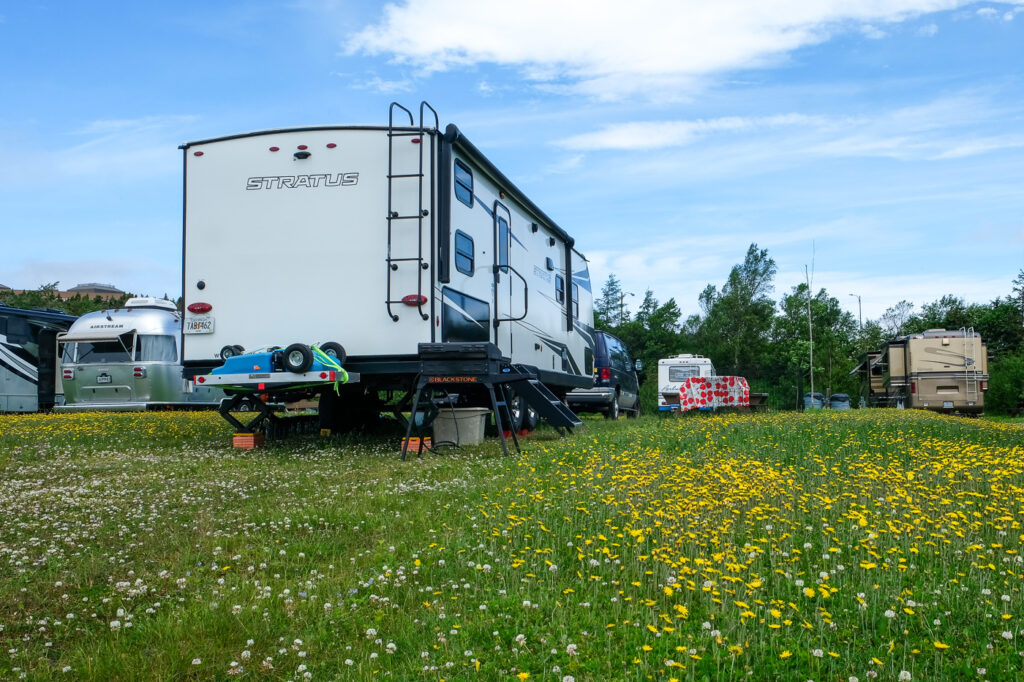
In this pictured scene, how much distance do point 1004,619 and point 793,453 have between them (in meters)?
5.42

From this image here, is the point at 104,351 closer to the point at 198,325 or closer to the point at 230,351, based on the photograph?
the point at 198,325

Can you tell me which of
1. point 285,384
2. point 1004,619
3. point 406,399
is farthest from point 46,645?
point 406,399

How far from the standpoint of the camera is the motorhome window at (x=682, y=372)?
32.0 m

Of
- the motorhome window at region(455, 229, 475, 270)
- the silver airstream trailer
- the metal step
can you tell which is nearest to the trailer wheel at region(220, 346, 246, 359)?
the motorhome window at region(455, 229, 475, 270)

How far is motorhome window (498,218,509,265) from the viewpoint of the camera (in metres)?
12.6

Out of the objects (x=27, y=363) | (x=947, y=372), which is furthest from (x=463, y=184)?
(x=947, y=372)

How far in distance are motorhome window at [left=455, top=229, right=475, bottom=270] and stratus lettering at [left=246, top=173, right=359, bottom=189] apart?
4.94 feet

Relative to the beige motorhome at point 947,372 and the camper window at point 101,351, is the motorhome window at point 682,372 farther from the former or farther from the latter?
the camper window at point 101,351

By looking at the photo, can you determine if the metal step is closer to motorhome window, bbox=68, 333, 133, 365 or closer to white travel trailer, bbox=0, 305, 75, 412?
motorhome window, bbox=68, 333, 133, 365

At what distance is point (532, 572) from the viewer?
4957mm

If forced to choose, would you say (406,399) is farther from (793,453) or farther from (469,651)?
(469,651)

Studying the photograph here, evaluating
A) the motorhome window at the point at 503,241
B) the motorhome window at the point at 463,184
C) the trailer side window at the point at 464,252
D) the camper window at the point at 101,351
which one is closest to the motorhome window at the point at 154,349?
the camper window at the point at 101,351

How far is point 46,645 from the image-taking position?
4.15 meters

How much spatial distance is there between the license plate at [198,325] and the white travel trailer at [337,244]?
0.5 inches
